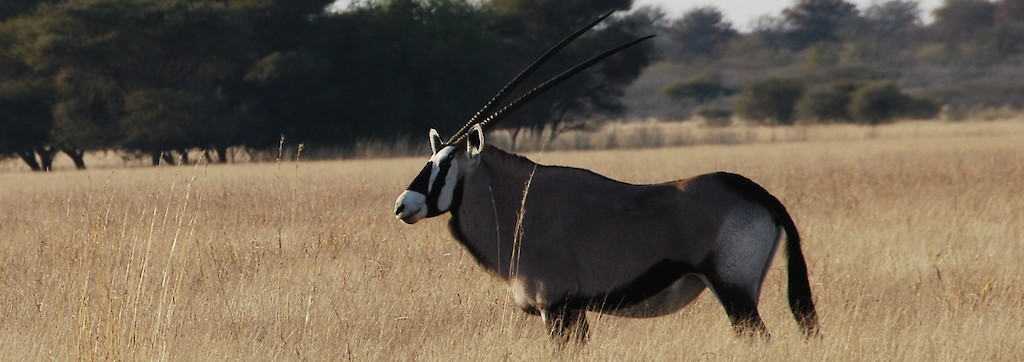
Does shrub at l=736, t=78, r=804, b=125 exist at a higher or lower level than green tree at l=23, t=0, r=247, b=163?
lower

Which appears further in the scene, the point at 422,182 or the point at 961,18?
the point at 961,18

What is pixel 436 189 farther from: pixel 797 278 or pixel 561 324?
pixel 797 278

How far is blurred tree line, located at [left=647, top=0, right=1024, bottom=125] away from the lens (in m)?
60.4

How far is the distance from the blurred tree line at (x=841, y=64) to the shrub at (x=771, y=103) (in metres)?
0.05

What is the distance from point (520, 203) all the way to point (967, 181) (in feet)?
40.6

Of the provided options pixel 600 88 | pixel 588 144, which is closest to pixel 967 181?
pixel 588 144

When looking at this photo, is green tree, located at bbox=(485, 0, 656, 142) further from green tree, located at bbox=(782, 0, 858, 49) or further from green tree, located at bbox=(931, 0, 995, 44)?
green tree, located at bbox=(931, 0, 995, 44)

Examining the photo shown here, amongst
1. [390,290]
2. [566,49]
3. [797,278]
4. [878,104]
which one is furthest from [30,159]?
[878,104]

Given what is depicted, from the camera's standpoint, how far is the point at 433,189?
18.4 feet

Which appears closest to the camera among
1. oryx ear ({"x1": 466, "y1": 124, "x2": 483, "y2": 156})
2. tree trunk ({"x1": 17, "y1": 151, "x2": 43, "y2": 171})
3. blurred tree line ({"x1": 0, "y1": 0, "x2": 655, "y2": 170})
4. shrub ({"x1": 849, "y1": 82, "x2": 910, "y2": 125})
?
oryx ear ({"x1": 466, "y1": 124, "x2": 483, "y2": 156})

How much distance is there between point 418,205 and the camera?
18.1 feet

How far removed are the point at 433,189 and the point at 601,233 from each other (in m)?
0.81

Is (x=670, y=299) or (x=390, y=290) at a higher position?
(x=670, y=299)

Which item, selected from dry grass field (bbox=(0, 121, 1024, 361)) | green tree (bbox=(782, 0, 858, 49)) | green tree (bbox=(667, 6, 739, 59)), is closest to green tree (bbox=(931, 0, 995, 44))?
green tree (bbox=(782, 0, 858, 49))
